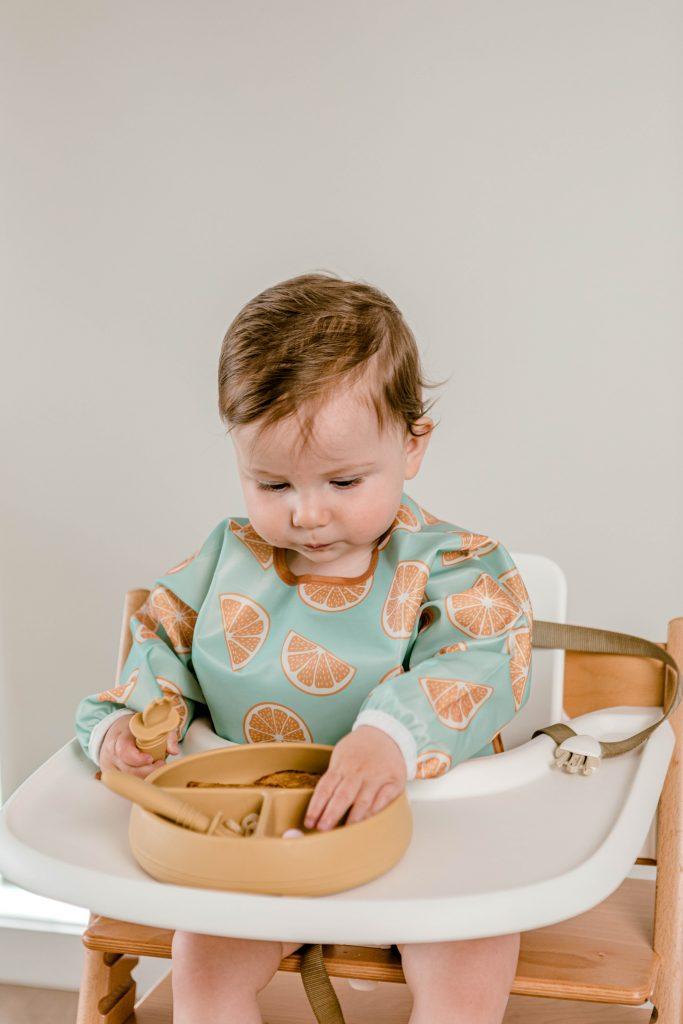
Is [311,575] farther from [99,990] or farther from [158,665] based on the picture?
[99,990]

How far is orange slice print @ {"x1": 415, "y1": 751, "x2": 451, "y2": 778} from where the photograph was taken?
92cm

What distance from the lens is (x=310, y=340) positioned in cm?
99

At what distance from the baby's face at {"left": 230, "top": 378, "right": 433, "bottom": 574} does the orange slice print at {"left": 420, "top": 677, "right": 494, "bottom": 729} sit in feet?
0.52

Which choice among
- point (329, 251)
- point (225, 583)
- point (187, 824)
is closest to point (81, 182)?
point (329, 251)

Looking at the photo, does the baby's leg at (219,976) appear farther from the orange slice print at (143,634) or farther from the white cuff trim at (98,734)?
the orange slice print at (143,634)

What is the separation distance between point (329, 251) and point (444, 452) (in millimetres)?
316

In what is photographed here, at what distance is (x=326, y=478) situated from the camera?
1.00 m

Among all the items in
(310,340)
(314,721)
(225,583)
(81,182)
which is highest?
(81,182)

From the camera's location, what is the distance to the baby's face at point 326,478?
98 cm

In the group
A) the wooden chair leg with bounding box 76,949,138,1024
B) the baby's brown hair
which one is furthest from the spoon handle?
the wooden chair leg with bounding box 76,949,138,1024

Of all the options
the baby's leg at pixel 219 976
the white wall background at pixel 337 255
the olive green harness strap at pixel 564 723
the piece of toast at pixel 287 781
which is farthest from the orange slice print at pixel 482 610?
the white wall background at pixel 337 255

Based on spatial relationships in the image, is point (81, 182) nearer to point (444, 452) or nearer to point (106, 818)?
point (444, 452)

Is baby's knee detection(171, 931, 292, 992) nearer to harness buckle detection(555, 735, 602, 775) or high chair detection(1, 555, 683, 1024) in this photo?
high chair detection(1, 555, 683, 1024)

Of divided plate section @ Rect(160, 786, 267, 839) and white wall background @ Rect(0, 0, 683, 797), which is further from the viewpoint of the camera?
white wall background @ Rect(0, 0, 683, 797)
